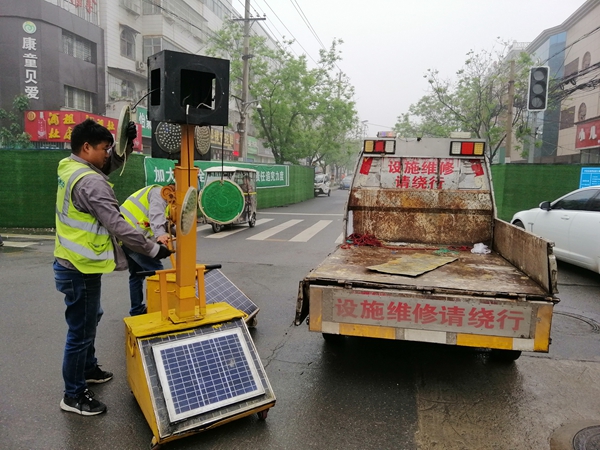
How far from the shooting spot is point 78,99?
24.0m

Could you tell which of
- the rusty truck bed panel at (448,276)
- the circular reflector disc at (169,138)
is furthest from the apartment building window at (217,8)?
the circular reflector disc at (169,138)

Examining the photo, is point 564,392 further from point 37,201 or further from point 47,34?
point 47,34

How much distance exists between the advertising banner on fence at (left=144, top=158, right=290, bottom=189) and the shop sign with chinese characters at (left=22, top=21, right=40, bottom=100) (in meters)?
10.3

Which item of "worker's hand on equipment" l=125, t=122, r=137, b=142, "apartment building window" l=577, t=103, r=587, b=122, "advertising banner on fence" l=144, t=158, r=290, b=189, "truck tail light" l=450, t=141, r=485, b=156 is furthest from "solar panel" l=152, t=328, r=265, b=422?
"apartment building window" l=577, t=103, r=587, b=122

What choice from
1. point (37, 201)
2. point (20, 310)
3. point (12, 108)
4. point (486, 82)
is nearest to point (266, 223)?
point (37, 201)

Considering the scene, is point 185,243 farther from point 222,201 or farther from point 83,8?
point 83,8

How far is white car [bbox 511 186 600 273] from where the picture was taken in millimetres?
7062

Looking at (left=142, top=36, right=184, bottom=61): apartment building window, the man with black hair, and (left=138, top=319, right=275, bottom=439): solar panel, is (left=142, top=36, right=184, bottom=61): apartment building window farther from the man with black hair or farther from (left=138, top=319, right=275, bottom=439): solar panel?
(left=138, top=319, right=275, bottom=439): solar panel

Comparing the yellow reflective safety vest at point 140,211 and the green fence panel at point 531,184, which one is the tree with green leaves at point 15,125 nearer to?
the yellow reflective safety vest at point 140,211

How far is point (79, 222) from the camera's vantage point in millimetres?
3012

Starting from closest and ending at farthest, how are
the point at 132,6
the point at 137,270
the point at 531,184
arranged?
the point at 137,270
the point at 531,184
the point at 132,6

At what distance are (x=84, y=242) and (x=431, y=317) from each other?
7.74ft

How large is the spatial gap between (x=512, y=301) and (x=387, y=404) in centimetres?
112

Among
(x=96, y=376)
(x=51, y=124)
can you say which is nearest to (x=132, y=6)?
(x=51, y=124)
